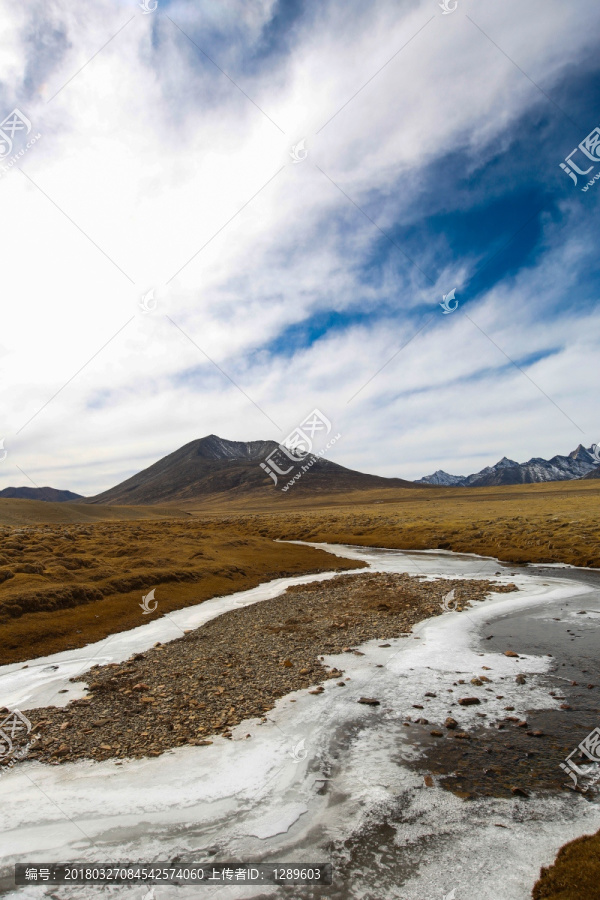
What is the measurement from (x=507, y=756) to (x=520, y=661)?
690 cm

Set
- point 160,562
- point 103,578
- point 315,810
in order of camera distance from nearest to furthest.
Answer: point 315,810 → point 103,578 → point 160,562

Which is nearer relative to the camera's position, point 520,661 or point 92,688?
point 92,688

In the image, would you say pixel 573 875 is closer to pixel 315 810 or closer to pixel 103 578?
pixel 315 810

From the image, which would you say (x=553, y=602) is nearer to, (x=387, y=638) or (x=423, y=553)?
(x=387, y=638)

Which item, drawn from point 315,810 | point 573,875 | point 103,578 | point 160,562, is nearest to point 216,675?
point 315,810

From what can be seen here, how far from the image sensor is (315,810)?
868 cm

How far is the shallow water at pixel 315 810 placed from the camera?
7.09m

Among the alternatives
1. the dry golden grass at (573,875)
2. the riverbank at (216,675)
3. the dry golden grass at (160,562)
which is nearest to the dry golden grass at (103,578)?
the dry golden grass at (160,562)

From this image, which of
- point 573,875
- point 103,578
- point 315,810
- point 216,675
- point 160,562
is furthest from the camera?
point 160,562

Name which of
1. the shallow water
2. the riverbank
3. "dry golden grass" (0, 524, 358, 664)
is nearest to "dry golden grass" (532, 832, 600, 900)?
the shallow water

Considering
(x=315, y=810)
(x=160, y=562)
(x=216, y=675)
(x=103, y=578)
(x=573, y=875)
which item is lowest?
(x=573, y=875)

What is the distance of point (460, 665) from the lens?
1586cm

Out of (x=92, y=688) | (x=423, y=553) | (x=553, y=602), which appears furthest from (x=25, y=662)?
(x=423, y=553)

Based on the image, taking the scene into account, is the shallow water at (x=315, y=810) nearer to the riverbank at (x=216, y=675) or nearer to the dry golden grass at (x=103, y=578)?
the riverbank at (x=216, y=675)
